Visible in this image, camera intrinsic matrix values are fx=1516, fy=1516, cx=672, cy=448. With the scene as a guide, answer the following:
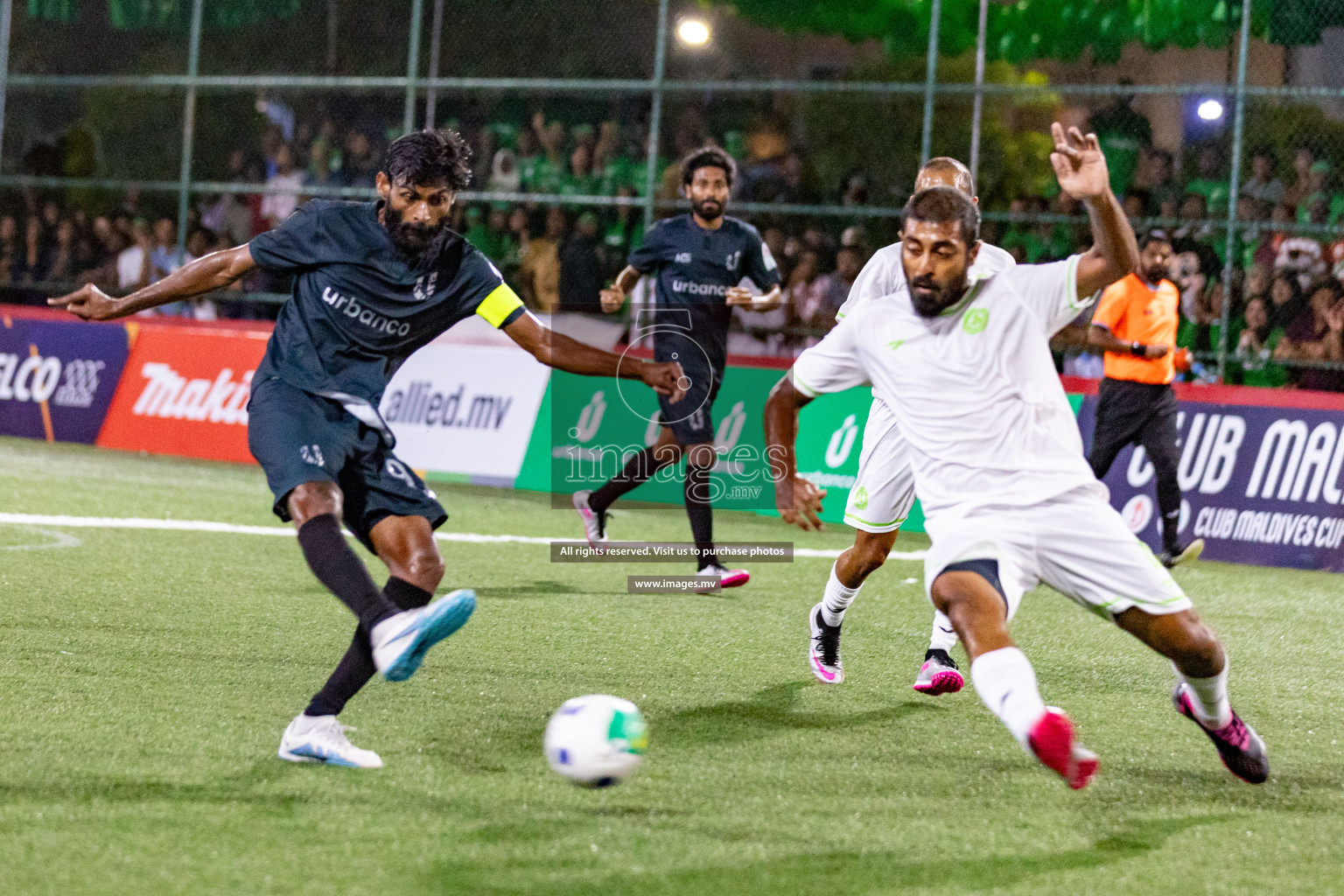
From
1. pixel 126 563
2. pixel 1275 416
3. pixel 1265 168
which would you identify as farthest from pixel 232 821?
pixel 1265 168

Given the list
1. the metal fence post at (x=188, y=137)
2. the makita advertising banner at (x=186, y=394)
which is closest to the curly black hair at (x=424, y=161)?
the makita advertising banner at (x=186, y=394)

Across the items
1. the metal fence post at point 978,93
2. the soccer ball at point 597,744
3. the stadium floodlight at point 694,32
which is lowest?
the soccer ball at point 597,744

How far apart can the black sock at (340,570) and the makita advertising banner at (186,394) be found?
9875 mm

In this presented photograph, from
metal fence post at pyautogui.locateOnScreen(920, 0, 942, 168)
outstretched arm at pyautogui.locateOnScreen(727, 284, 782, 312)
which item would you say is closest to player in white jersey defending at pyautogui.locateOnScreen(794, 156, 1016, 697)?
outstretched arm at pyautogui.locateOnScreen(727, 284, 782, 312)

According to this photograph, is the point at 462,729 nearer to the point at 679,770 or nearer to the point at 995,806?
the point at 679,770

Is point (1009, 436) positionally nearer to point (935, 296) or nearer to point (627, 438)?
point (935, 296)

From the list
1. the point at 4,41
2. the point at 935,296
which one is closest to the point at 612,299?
the point at 935,296

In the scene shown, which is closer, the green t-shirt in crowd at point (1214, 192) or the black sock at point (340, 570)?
the black sock at point (340, 570)

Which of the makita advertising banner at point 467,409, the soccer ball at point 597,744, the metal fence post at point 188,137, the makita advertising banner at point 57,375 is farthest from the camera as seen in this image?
the metal fence post at point 188,137

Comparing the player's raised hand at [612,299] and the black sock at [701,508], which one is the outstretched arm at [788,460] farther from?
the player's raised hand at [612,299]

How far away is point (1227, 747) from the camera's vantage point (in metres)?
4.80

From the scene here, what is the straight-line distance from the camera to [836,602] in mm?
6469

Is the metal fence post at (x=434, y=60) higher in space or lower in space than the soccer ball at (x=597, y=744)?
higher

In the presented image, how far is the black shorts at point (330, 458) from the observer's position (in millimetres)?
4852
